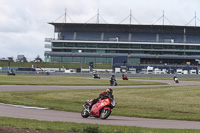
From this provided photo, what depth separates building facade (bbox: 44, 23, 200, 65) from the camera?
135 meters

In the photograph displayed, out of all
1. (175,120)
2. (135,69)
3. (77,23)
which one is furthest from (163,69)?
(175,120)

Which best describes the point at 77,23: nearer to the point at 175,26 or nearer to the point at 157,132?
the point at 175,26

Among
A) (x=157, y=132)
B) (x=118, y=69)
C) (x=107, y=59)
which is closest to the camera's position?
(x=157, y=132)

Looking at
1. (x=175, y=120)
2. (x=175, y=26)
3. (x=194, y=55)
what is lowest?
(x=175, y=120)

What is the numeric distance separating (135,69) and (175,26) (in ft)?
140

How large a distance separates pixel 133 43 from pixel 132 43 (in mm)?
368

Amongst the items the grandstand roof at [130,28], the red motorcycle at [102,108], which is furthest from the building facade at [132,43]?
the red motorcycle at [102,108]

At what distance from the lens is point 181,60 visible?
13650 centimetres

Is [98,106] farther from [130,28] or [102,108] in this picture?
[130,28]

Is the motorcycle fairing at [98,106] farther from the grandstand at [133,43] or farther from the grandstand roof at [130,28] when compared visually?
the grandstand roof at [130,28]

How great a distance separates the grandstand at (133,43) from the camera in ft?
443

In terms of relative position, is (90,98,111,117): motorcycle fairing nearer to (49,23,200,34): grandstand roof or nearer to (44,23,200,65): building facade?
(44,23,200,65): building facade

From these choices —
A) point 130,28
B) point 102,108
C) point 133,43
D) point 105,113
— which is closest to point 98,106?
point 102,108

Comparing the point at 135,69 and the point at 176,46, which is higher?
the point at 176,46
